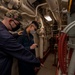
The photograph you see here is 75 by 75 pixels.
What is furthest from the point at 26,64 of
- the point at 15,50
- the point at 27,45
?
the point at 15,50

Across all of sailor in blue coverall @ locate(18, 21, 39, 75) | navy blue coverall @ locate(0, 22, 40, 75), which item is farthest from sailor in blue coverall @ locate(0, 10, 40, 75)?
sailor in blue coverall @ locate(18, 21, 39, 75)

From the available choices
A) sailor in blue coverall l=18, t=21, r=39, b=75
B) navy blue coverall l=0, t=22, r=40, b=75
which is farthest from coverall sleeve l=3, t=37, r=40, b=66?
sailor in blue coverall l=18, t=21, r=39, b=75

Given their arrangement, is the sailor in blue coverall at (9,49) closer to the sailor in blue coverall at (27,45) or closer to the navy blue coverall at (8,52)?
the navy blue coverall at (8,52)

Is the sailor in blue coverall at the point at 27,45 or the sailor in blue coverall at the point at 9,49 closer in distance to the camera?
the sailor in blue coverall at the point at 9,49

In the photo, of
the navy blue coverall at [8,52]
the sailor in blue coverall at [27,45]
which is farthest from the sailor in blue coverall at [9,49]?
the sailor in blue coverall at [27,45]

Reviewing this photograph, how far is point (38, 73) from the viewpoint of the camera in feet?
13.2

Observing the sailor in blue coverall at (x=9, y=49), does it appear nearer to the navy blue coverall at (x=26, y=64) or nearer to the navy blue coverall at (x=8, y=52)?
the navy blue coverall at (x=8, y=52)

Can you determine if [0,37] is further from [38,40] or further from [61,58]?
[38,40]

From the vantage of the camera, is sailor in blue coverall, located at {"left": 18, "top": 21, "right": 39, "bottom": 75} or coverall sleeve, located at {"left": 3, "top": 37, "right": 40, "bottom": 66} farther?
sailor in blue coverall, located at {"left": 18, "top": 21, "right": 39, "bottom": 75}

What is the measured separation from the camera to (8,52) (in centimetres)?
151

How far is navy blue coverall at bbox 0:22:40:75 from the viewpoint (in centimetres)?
147

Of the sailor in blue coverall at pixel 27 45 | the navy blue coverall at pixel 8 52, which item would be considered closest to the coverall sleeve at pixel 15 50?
the navy blue coverall at pixel 8 52

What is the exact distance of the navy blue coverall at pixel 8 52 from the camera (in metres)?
1.47

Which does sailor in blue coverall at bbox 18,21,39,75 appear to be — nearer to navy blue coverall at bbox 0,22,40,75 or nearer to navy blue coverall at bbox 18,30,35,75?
navy blue coverall at bbox 18,30,35,75
